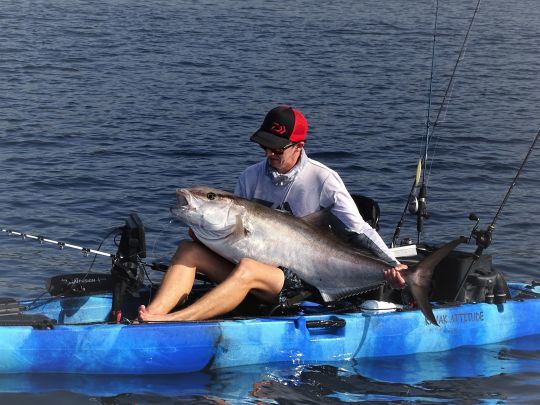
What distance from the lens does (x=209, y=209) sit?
7918 millimetres

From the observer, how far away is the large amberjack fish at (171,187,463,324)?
313 inches

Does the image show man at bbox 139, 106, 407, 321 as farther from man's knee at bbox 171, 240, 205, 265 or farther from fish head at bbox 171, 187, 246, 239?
fish head at bbox 171, 187, 246, 239

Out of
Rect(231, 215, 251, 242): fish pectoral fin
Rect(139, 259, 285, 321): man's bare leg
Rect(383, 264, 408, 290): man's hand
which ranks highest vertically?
Rect(231, 215, 251, 242): fish pectoral fin

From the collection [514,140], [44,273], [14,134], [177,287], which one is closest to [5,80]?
[14,134]

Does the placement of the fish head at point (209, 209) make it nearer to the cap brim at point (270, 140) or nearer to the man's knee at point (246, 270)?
the man's knee at point (246, 270)

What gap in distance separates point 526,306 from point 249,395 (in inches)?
102

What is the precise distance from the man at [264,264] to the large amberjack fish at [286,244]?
109 mm

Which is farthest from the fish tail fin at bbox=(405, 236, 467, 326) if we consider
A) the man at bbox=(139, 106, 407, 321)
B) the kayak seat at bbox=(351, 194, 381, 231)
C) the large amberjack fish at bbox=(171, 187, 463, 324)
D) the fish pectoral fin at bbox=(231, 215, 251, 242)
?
the fish pectoral fin at bbox=(231, 215, 251, 242)

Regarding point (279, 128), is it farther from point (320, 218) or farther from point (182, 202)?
point (182, 202)

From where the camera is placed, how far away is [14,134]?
17469mm

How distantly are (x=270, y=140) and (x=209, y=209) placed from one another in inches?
28.4

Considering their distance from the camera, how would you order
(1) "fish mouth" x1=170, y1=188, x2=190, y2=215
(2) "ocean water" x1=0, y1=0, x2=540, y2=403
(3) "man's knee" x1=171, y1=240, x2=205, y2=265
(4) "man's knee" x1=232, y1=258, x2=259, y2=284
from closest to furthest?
(1) "fish mouth" x1=170, y1=188, x2=190, y2=215 → (4) "man's knee" x1=232, y1=258, x2=259, y2=284 → (3) "man's knee" x1=171, y1=240, x2=205, y2=265 → (2) "ocean water" x1=0, y1=0, x2=540, y2=403

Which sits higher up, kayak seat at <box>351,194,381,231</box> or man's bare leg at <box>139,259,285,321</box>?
kayak seat at <box>351,194,381,231</box>

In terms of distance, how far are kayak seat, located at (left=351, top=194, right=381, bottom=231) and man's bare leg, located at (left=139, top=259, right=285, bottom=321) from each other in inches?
42.5
